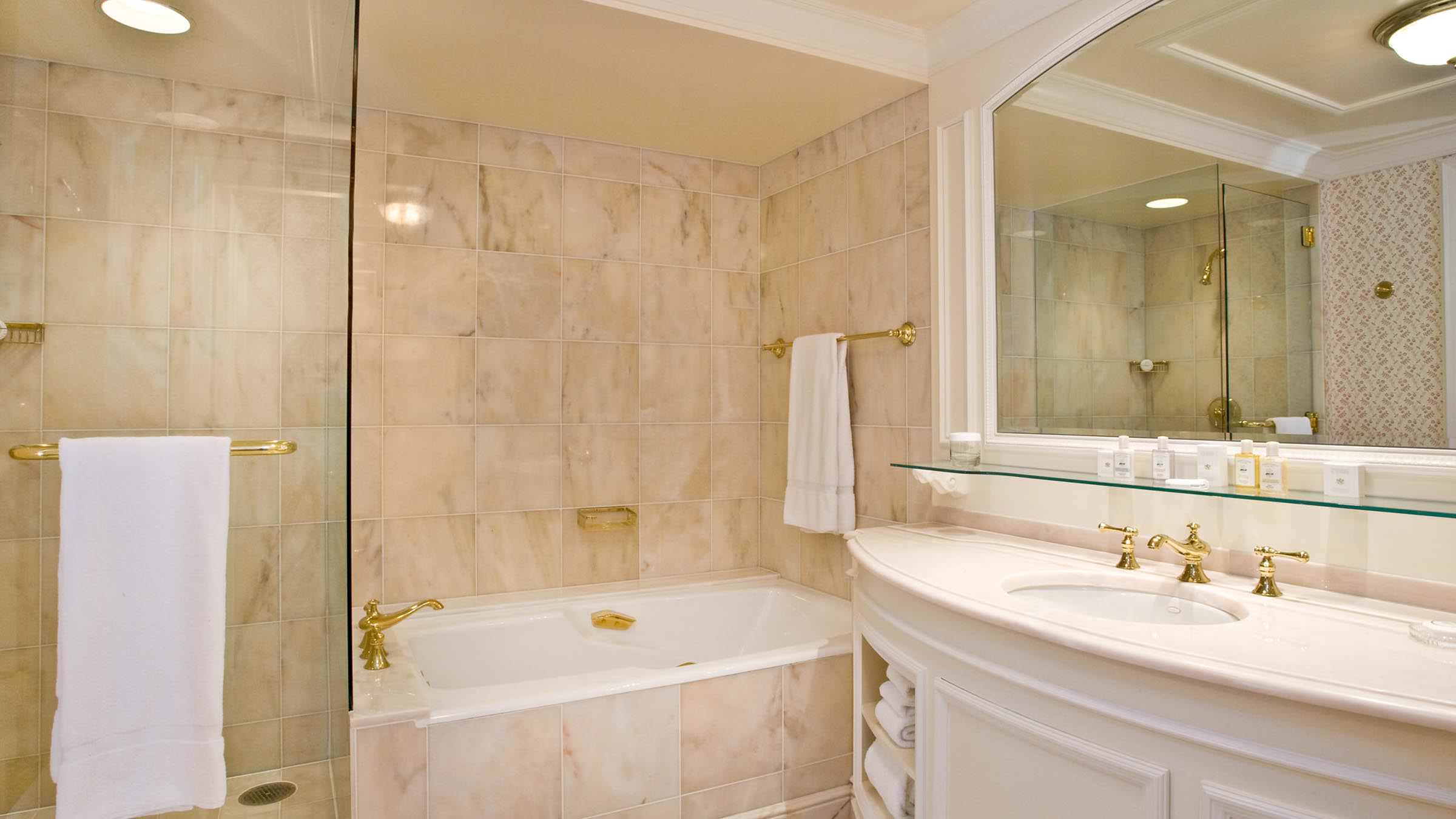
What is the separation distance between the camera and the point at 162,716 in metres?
1.18

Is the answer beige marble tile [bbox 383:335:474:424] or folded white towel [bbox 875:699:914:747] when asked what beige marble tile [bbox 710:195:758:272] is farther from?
folded white towel [bbox 875:699:914:747]

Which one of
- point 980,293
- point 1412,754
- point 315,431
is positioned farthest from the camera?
point 980,293

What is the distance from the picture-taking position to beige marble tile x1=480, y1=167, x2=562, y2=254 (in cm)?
278

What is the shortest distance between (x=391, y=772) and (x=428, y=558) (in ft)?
3.38

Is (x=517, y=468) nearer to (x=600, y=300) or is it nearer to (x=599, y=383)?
(x=599, y=383)

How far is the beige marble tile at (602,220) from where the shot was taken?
115 inches

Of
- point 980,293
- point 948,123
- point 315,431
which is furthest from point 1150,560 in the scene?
point 315,431

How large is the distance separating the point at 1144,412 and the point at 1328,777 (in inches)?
39.1

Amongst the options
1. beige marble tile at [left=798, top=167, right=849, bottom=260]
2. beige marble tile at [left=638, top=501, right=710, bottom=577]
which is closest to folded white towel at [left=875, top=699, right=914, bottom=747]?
beige marble tile at [left=638, top=501, right=710, bottom=577]

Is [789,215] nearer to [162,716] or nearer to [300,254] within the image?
[300,254]

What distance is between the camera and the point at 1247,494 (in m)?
1.38

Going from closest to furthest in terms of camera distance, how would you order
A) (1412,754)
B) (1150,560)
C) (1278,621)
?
(1412,754)
(1278,621)
(1150,560)

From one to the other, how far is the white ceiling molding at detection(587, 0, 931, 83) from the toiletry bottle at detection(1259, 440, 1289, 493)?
1481 millimetres

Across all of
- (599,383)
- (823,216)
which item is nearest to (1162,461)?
(823,216)
